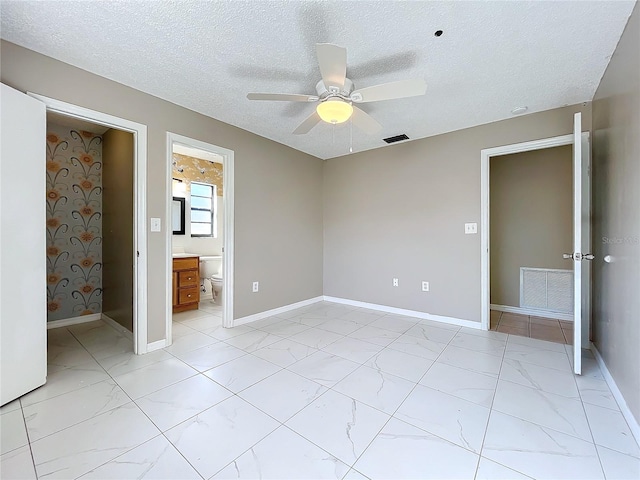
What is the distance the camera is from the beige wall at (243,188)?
203 centimetres

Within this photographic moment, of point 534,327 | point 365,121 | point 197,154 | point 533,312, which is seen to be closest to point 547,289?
point 533,312

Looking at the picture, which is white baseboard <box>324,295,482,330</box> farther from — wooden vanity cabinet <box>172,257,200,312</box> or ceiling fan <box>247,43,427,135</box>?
ceiling fan <box>247,43,427,135</box>

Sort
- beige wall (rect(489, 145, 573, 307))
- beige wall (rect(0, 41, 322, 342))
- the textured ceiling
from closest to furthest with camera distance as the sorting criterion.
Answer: the textured ceiling, beige wall (rect(0, 41, 322, 342)), beige wall (rect(489, 145, 573, 307))

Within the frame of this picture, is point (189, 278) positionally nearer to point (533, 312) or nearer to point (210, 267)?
point (210, 267)

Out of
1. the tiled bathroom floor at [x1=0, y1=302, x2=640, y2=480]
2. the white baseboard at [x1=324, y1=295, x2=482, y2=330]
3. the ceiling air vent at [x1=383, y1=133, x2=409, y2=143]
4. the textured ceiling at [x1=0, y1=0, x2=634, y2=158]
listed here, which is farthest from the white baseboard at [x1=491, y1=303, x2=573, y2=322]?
the ceiling air vent at [x1=383, y1=133, x2=409, y2=143]

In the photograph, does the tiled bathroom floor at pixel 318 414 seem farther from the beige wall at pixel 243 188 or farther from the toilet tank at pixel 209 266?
the toilet tank at pixel 209 266

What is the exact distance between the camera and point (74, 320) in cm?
330

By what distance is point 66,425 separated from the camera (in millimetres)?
1517

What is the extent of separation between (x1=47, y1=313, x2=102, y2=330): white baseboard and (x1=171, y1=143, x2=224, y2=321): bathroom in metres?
0.91

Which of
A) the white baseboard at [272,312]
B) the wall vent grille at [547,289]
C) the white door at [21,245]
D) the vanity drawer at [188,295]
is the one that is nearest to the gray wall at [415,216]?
the white baseboard at [272,312]

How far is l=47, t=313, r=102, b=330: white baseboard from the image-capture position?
3.14 metres

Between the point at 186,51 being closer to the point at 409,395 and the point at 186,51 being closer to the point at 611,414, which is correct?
the point at 409,395

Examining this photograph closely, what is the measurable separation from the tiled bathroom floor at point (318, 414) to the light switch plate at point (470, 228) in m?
1.23

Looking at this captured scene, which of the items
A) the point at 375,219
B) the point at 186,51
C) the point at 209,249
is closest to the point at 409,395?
the point at 375,219
